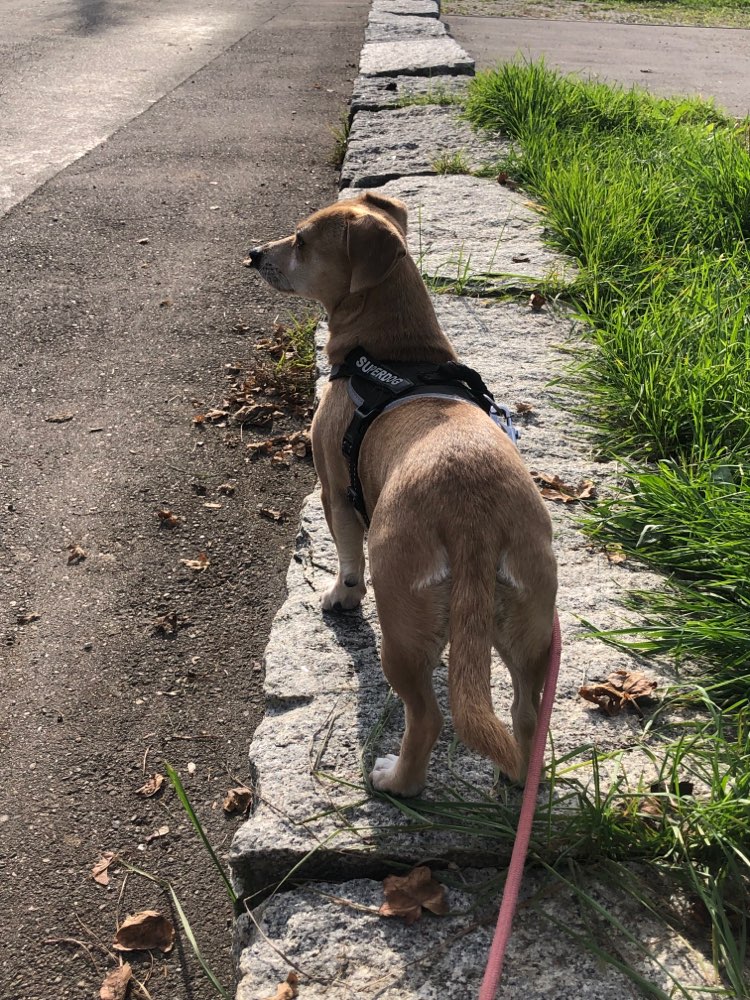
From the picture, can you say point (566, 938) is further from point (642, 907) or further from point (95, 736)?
point (95, 736)

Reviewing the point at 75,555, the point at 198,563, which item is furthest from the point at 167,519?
the point at 75,555

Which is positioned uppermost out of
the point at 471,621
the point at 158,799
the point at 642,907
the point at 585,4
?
the point at 585,4

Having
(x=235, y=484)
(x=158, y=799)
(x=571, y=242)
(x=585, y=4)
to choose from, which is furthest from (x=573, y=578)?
(x=585, y=4)

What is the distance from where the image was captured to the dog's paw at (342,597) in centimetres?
316

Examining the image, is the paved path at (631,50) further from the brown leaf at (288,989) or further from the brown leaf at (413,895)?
the brown leaf at (288,989)

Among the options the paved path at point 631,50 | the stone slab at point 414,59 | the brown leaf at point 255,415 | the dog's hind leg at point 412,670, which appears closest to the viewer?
the dog's hind leg at point 412,670

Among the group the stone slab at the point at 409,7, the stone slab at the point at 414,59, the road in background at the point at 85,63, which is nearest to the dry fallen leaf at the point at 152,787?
the road in background at the point at 85,63

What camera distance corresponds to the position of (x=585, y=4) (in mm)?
17156

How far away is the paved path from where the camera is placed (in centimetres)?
1117

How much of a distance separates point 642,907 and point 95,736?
1883 millimetres

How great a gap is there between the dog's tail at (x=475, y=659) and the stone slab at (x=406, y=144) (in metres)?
4.98

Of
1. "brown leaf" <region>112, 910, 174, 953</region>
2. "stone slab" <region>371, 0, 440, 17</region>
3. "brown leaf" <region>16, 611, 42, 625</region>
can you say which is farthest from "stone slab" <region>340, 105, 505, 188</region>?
"stone slab" <region>371, 0, 440, 17</region>

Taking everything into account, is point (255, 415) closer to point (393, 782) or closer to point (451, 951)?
point (393, 782)

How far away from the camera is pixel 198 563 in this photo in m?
3.84
